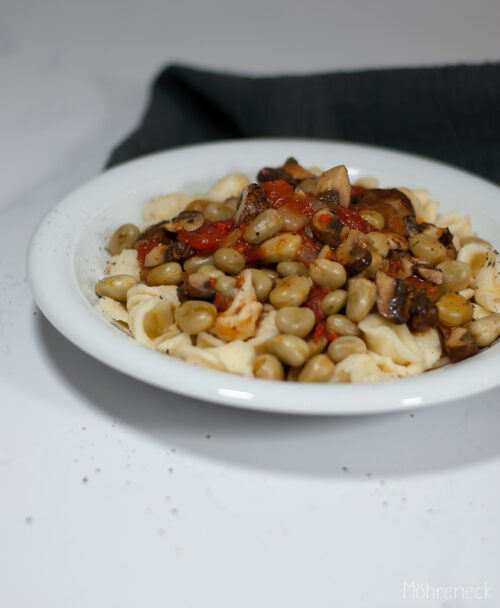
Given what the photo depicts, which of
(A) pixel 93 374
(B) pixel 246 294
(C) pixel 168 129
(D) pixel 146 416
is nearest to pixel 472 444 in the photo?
(B) pixel 246 294

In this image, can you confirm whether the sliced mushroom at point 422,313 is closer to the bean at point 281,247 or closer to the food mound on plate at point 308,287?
the food mound on plate at point 308,287

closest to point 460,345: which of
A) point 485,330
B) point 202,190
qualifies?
point 485,330

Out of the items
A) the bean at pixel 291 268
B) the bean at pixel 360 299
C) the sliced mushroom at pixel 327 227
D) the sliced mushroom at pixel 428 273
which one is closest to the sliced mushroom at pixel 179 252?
the bean at pixel 291 268

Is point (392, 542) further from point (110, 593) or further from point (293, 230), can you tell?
point (293, 230)

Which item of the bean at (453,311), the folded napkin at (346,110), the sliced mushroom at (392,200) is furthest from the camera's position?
the folded napkin at (346,110)

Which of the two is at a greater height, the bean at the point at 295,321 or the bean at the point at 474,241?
the bean at the point at 295,321

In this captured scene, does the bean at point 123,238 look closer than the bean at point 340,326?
No
